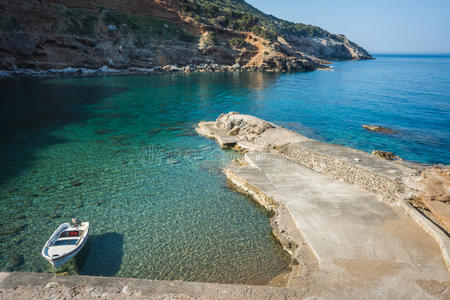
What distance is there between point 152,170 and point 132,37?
5741cm

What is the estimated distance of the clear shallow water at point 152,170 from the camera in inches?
388

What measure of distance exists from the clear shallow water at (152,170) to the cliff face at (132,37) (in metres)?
16.7

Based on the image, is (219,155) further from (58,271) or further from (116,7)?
(116,7)

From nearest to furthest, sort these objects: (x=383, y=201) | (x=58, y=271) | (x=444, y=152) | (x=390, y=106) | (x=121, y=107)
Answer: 1. (x=58, y=271)
2. (x=383, y=201)
3. (x=444, y=152)
4. (x=121, y=107)
5. (x=390, y=106)

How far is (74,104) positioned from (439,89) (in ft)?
191

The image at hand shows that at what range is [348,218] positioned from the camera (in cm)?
1052

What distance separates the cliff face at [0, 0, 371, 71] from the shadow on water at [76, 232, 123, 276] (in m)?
55.4

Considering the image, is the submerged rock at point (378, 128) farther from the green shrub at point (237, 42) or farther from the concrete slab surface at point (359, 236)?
the green shrub at point (237, 42)

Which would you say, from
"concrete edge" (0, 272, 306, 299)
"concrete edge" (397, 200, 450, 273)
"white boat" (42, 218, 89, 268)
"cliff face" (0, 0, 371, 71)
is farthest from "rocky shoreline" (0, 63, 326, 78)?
"concrete edge" (397, 200, 450, 273)

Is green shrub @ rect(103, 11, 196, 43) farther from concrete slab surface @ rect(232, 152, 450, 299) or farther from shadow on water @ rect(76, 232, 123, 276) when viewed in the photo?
shadow on water @ rect(76, 232, 123, 276)

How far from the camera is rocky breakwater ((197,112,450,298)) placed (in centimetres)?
776

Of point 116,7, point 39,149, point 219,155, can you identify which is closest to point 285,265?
point 219,155

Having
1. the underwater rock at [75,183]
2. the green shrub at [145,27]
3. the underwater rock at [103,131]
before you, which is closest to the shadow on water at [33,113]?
the underwater rock at [103,131]

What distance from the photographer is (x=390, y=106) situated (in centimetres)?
3538
